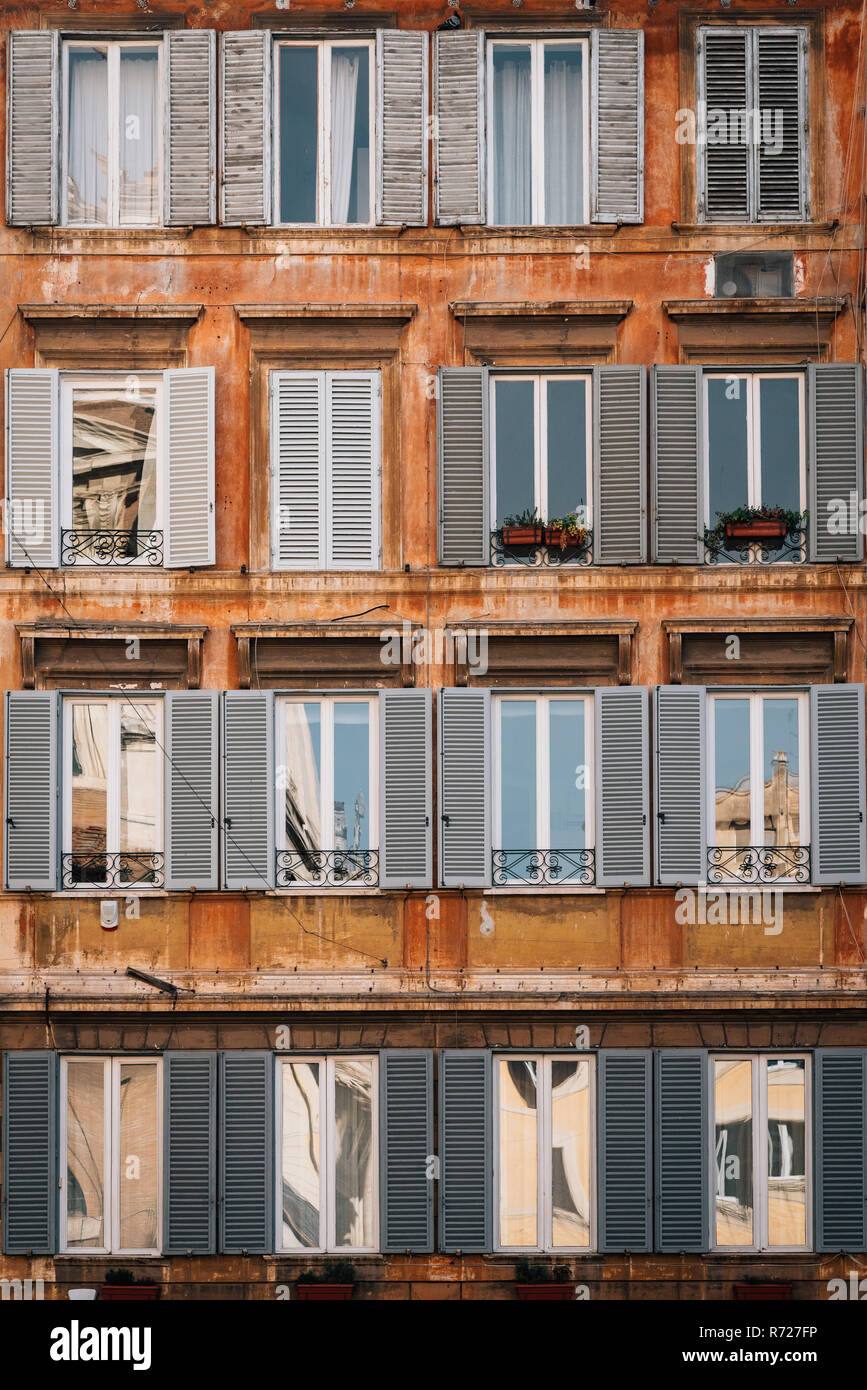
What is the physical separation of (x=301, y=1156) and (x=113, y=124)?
11.2m

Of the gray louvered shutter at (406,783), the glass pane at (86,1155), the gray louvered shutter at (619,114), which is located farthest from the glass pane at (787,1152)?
the gray louvered shutter at (619,114)

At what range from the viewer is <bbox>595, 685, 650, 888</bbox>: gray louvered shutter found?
1731 cm

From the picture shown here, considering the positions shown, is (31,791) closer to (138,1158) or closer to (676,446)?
(138,1158)

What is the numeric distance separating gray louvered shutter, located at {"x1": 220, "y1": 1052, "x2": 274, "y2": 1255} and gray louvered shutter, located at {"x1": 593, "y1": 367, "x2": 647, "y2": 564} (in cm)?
644

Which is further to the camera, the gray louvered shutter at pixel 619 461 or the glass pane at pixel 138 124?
the glass pane at pixel 138 124

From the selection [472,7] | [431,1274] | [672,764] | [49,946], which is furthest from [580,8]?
[431,1274]

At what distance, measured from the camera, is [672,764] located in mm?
17391

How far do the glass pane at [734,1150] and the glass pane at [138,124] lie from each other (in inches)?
442

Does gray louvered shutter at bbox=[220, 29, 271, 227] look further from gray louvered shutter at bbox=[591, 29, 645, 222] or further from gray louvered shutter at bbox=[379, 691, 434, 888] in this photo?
gray louvered shutter at bbox=[379, 691, 434, 888]

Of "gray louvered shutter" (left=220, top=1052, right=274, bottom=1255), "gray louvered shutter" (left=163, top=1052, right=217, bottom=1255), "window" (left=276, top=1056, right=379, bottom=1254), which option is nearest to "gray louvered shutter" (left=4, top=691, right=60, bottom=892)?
"gray louvered shutter" (left=163, top=1052, right=217, bottom=1255)

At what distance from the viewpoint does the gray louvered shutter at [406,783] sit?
17.3m

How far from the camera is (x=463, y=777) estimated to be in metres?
17.4

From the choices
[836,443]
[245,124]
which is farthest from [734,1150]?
[245,124]

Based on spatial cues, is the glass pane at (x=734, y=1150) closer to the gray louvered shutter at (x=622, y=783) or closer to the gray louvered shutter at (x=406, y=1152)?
the gray louvered shutter at (x=622, y=783)
